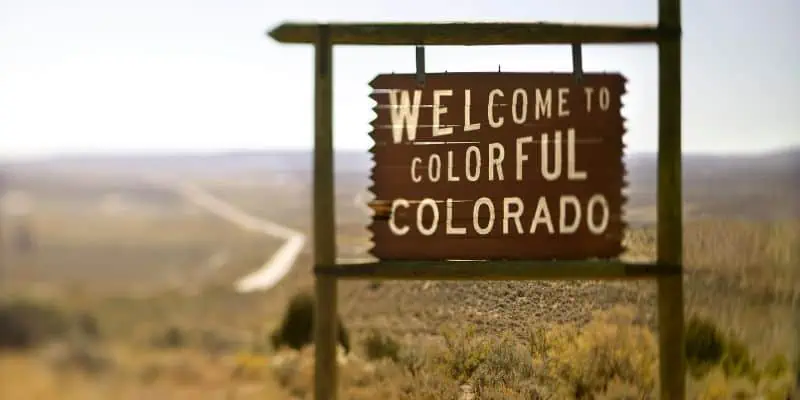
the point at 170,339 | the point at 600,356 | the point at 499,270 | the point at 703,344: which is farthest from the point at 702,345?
the point at 170,339

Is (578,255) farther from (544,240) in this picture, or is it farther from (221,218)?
(221,218)

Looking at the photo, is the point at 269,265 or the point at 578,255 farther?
the point at 269,265

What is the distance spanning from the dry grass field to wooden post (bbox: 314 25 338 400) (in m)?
0.35

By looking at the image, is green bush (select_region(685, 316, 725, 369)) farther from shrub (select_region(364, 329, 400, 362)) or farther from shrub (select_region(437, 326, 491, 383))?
shrub (select_region(364, 329, 400, 362))

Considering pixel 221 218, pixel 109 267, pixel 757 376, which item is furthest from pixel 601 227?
pixel 109 267

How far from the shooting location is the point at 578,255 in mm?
4277

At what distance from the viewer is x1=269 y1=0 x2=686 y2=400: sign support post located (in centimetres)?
421

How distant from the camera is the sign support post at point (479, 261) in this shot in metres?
4.21

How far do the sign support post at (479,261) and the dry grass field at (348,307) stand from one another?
0.95 feet

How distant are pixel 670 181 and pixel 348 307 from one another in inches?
75.9

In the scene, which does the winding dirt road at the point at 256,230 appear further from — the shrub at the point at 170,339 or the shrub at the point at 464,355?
the shrub at the point at 464,355

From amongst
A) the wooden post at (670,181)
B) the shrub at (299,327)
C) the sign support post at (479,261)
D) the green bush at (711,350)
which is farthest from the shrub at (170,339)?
the green bush at (711,350)

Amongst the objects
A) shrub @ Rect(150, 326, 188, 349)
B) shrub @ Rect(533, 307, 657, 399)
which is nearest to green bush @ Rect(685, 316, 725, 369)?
shrub @ Rect(533, 307, 657, 399)

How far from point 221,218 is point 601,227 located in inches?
79.8
